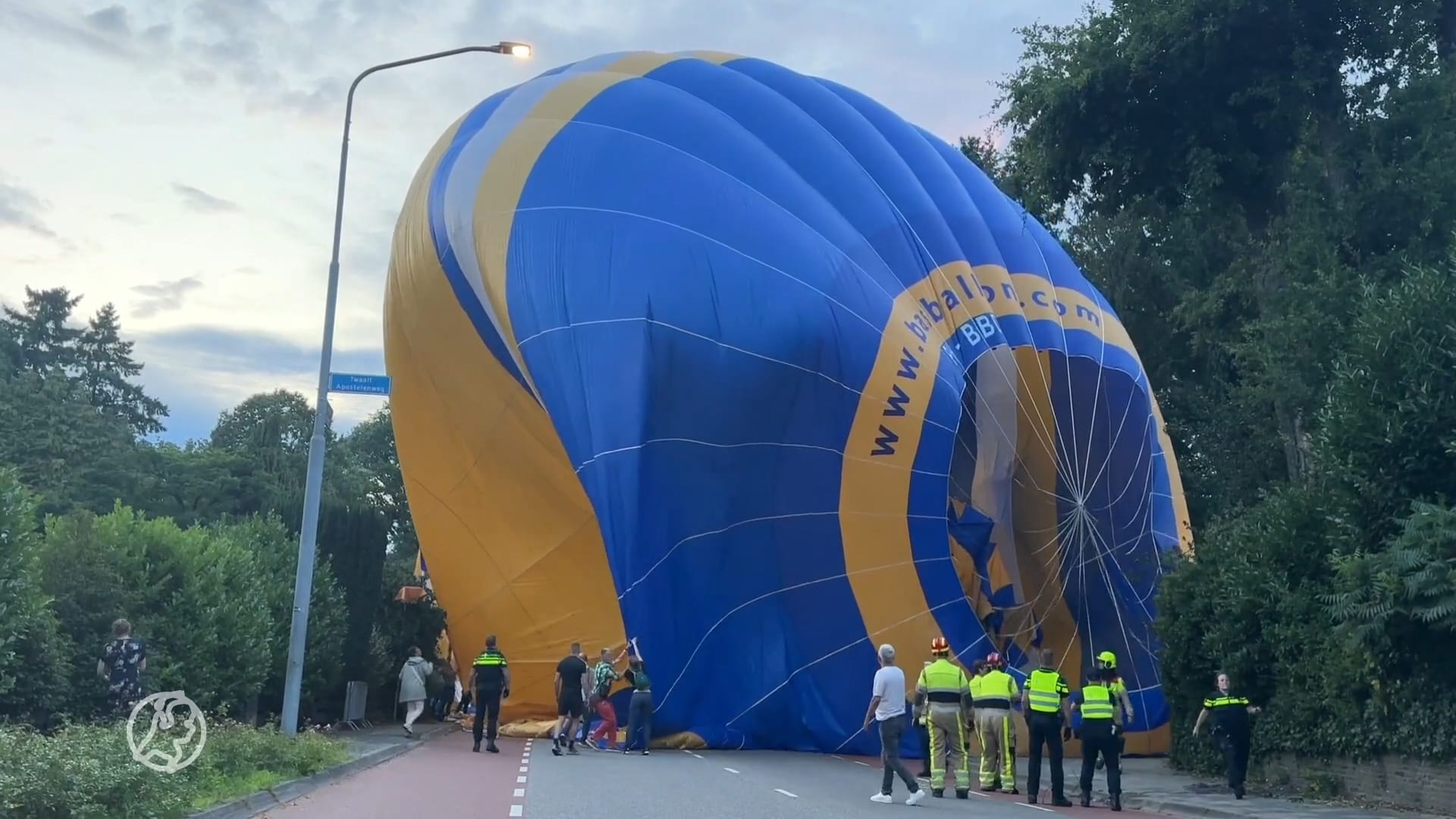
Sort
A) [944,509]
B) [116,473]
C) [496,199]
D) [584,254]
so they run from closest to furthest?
[944,509] → [584,254] → [496,199] → [116,473]

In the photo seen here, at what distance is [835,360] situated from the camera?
20.9 m

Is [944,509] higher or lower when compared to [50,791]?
higher

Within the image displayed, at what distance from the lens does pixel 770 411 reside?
21.0 m

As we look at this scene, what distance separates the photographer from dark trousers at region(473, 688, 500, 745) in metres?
20.6

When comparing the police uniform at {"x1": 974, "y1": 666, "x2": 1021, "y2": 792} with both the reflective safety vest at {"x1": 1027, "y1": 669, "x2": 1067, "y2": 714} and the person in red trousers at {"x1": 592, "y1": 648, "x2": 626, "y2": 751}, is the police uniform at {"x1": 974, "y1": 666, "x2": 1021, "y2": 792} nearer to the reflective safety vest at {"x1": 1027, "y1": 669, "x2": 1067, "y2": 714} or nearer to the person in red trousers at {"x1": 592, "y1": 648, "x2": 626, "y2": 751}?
the reflective safety vest at {"x1": 1027, "y1": 669, "x2": 1067, "y2": 714}

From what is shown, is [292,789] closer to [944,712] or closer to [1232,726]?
[944,712]

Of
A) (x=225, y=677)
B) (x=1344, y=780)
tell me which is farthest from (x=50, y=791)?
(x=1344, y=780)

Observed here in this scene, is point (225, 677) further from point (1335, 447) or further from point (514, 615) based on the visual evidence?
point (1335, 447)

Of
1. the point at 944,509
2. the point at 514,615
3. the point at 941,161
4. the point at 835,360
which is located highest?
the point at 941,161

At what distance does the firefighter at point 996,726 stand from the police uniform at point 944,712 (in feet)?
0.84

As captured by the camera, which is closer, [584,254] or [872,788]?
[872,788]

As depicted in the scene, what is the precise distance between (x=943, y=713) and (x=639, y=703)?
206 inches

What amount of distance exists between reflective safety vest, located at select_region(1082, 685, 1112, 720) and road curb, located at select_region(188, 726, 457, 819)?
27.6 ft

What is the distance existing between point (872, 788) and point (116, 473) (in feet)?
169
